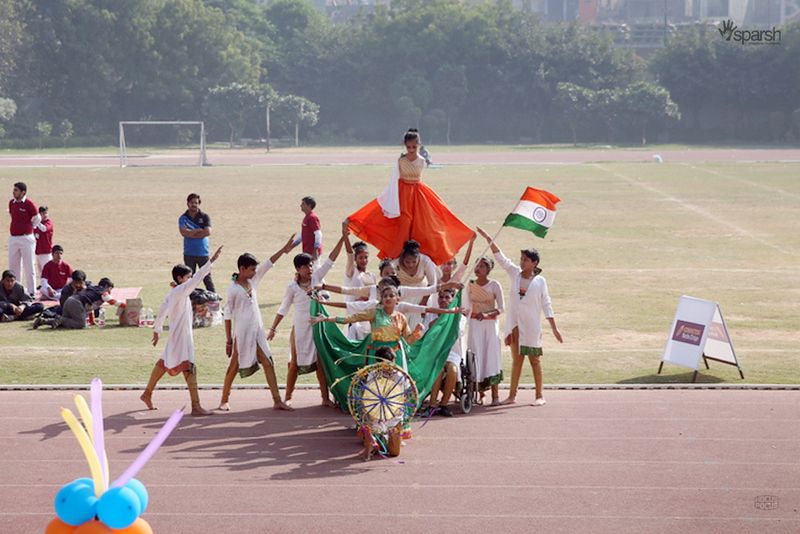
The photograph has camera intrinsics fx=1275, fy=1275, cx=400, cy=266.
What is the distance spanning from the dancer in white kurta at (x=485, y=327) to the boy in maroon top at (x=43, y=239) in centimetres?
951

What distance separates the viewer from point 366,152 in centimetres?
6556

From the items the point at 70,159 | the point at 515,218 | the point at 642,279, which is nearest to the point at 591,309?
the point at 642,279

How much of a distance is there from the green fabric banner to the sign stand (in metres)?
3.07

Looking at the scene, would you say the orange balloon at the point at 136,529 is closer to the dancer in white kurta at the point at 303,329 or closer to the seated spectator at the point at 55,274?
the dancer in white kurta at the point at 303,329

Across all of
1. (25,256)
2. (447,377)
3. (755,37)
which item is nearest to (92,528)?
(447,377)

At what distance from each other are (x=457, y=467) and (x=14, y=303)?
31.5 ft

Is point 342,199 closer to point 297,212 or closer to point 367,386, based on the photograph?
point 297,212

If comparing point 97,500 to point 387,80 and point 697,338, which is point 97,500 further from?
point 387,80

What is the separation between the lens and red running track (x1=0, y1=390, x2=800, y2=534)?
9000mm

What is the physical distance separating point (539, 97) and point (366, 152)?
688 inches

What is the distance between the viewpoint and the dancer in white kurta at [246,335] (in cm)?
1210

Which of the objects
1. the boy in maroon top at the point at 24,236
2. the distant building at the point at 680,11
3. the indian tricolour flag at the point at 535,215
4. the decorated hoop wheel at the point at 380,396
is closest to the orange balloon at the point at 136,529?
the decorated hoop wheel at the point at 380,396

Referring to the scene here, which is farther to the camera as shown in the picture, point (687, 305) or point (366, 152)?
point (366, 152)

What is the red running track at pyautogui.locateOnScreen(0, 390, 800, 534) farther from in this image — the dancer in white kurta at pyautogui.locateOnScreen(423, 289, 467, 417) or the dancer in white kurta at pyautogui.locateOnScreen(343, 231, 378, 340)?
the dancer in white kurta at pyautogui.locateOnScreen(343, 231, 378, 340)
